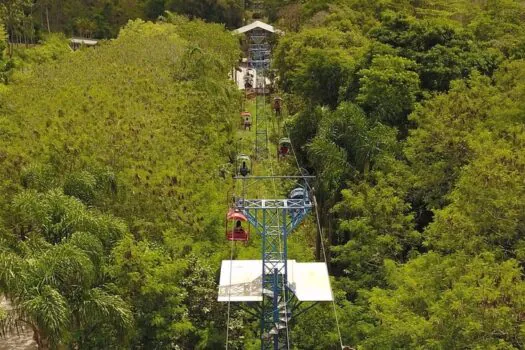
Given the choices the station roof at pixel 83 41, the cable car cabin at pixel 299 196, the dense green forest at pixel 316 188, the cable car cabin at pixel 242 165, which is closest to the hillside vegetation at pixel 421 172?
the dense green forest at pixel 316 188

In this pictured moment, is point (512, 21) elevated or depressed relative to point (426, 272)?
elevated

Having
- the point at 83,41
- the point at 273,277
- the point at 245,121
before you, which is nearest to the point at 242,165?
the point at 273,277

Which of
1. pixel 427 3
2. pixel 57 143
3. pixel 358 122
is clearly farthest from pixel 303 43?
pixel 57 143

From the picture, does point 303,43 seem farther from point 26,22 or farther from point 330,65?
point 26,22

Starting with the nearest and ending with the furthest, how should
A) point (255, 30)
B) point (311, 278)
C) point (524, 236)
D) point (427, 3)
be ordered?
1. point (524, 236)
2. point (311, 278)
3. point (427, 3)
4. point (255, 30)

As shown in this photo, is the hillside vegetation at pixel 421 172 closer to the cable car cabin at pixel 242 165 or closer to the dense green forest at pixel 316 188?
the dense green forest at pixel 316 188

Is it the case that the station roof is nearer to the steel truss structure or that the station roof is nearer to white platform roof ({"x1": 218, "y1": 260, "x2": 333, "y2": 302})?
white platform roof ({"x1": 218, "y1": 260, "x2": 333, "y2": 302})
